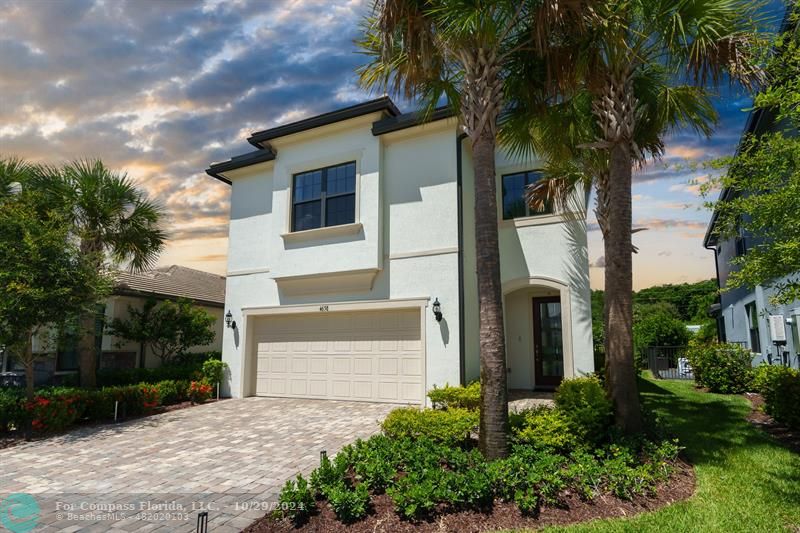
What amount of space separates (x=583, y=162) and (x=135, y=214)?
40.1 feet

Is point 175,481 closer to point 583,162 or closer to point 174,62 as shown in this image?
point 174,62

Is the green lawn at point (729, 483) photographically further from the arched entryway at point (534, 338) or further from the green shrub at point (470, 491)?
the arched entryway at point (534, 338)

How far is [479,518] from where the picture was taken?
4.69 metres

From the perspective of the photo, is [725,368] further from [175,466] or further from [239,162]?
[239,162]

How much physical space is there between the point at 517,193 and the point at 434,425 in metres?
8.06

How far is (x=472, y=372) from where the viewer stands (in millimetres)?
11375

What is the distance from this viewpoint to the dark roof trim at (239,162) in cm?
1416

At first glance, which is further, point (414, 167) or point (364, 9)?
point (414, 167)

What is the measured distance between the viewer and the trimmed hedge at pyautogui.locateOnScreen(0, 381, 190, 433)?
900 centimetres

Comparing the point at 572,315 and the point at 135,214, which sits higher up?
the point at 135,214

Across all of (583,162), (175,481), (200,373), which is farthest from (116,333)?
(583,162)

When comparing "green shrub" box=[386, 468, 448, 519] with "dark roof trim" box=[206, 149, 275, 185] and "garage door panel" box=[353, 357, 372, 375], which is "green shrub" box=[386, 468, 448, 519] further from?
"dark roof trim" box=[206, 149, 275, 185]

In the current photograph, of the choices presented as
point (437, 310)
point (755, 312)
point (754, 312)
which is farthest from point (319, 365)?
point (754, 312)

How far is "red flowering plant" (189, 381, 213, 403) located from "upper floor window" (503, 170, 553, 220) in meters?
9.99
